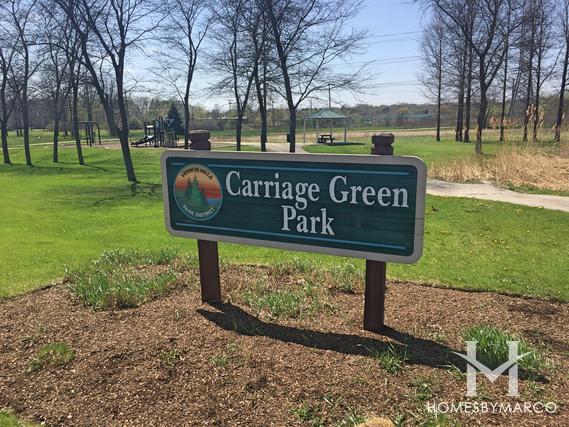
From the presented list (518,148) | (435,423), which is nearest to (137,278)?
(435,423)

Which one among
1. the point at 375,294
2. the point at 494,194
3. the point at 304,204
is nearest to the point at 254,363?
the point at 375,294

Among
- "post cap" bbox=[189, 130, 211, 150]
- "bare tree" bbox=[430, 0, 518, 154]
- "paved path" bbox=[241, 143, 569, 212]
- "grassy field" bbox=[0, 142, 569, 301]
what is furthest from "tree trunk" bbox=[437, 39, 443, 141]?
"post cap" bbox=[189, 130, 211, 150]

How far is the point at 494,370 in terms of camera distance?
2.86m

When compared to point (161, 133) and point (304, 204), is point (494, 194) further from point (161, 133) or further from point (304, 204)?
point (161, 133)

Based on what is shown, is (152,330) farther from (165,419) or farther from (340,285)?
(340,285)

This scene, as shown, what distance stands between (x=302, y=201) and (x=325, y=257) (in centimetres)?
294

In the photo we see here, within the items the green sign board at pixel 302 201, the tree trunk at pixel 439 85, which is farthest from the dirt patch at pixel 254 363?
the tree trunk at pixel 439 85

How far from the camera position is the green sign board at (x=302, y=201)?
3186 millimetres

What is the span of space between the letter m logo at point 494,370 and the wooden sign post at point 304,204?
0.69m

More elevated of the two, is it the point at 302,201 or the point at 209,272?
the point at 302,201

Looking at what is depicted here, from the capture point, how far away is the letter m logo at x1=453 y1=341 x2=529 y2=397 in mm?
2680

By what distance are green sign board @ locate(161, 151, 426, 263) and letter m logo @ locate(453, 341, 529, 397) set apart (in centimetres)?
70

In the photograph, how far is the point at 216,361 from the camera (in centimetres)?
312

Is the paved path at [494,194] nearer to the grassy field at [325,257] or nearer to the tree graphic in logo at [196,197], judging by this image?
the grassy field at [325,257]
